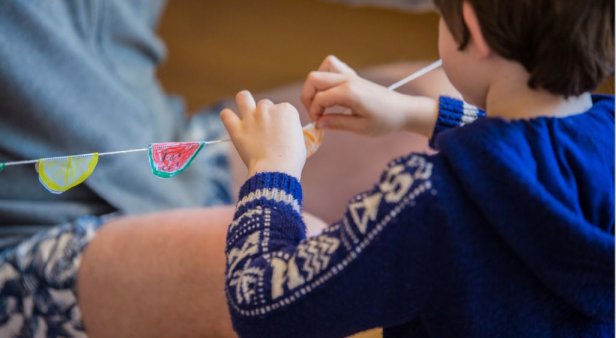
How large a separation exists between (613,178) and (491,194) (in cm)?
12

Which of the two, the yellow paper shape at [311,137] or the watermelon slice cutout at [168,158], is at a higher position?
the watermelon slice cutout at [168,158]

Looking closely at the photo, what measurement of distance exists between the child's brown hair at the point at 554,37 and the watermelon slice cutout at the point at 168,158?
0.90 feet

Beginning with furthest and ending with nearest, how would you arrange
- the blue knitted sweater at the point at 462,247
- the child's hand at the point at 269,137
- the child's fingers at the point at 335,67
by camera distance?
Result: the child's fingers at the point at 335,67
the child's hand at the point at 269,137
the blue knitted sweater at the point at 462,247

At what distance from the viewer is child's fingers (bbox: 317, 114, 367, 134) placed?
0.68 meters

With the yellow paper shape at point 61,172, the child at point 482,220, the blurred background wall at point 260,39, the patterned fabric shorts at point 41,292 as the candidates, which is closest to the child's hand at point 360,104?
the child at point 482,220

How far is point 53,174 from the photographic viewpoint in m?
0.60

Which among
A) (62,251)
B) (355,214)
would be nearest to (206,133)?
(62,251)

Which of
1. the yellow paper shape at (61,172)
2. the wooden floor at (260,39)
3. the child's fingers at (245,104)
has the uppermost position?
the wooden floor at (260,39)

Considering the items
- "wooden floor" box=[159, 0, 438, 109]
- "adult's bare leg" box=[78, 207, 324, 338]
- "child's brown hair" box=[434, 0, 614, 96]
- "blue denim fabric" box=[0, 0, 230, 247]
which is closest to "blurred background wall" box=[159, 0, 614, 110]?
"wooden floor" box=[159, 0, 438, 109]

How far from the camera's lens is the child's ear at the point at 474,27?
20.0 inches

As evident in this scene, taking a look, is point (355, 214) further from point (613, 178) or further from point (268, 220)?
point (613, 178)

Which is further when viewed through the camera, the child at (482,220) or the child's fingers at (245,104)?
the child's fingers at (245,104)

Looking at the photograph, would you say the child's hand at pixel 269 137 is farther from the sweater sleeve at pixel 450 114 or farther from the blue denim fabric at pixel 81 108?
the blue denim fabric at pixel 81 108

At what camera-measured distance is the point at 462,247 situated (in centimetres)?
49
